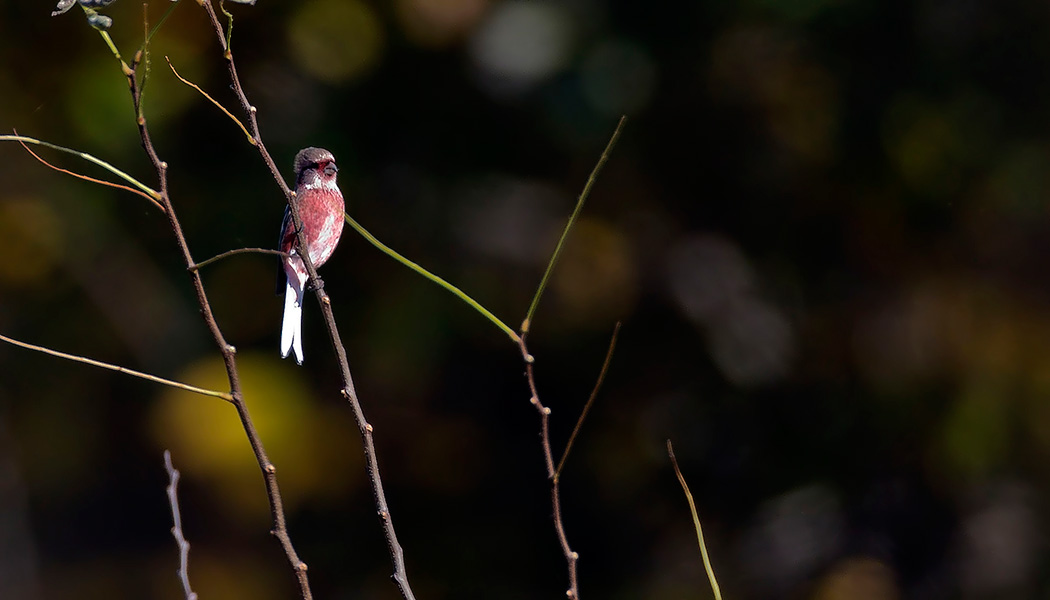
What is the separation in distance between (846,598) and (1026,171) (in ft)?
5.04

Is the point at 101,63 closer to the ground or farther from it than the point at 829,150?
farther from it

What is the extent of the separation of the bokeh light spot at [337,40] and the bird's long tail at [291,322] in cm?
297

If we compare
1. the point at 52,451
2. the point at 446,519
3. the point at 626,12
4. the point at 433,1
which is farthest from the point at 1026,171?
the point at 52,451

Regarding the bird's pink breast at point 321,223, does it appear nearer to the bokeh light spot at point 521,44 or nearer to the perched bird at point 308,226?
the perched bird at point 308,226

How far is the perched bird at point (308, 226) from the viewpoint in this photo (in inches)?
34.8

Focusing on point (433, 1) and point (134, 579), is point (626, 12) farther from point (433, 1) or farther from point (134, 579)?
point (134, 579)

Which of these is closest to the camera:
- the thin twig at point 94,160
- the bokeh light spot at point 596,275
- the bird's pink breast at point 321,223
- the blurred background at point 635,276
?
the thin twig at point 94,160

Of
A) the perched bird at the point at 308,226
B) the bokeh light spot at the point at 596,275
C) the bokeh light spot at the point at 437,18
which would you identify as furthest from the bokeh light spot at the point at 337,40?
the perched bird at the point at 308,226

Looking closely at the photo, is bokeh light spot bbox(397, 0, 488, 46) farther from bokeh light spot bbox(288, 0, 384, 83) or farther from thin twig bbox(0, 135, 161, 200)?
thin twig bbox(0, 135, 161, 200)

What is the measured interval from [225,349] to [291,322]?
0.44ft

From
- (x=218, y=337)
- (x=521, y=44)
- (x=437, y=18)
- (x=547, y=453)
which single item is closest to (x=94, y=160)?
(x=218, y=337)

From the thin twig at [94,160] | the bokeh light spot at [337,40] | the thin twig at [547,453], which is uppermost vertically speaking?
the bokeh light spot at [337,40]

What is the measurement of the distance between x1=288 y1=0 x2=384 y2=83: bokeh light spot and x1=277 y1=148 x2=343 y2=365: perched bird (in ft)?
9.63

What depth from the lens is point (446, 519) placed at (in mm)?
3994
